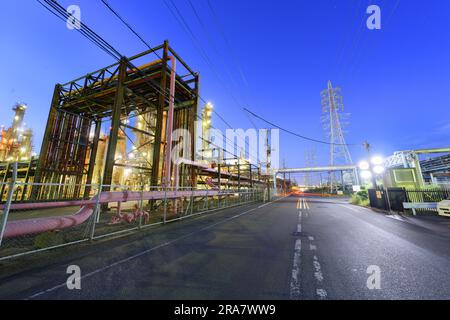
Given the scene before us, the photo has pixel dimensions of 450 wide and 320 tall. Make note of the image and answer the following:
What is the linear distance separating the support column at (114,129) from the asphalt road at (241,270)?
6.35 metres

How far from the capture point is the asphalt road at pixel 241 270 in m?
2.57

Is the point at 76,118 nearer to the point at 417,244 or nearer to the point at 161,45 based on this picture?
the point at 161,45

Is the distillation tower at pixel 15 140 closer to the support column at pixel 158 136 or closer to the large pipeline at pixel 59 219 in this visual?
the support column at pixel 158 136

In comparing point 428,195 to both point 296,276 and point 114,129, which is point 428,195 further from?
point 114,129

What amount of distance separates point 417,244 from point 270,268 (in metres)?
5.18

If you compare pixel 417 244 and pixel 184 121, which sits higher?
pixel 184 121

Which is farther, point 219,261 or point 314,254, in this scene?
point 314,254

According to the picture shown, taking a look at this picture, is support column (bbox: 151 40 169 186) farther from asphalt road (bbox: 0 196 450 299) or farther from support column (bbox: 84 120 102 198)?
support column (bbox: 84 120 102 198)

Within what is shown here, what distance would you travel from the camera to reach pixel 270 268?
340 centimetres

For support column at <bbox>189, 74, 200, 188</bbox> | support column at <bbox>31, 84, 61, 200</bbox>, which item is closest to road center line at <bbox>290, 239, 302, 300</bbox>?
support column at <bbox>189, 74, 200, 188</bbox>

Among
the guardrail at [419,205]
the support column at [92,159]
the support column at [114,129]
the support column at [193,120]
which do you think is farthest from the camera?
the support column at [92,159]

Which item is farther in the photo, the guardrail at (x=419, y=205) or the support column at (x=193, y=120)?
the support column at (x=193, y=120)

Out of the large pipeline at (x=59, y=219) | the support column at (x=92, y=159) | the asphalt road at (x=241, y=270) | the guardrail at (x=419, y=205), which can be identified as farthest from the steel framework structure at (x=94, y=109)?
the guardrail at (x=419, y=205)
